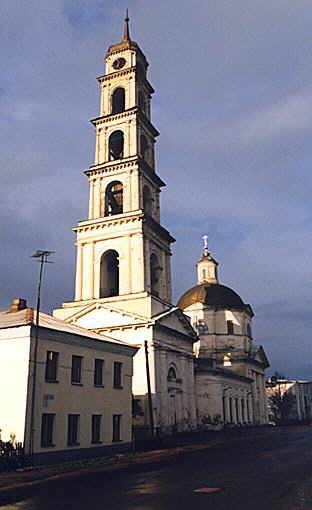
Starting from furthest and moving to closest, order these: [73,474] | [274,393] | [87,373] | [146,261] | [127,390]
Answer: [274,393], [146,261], [127,390], [87,373], [73,474]

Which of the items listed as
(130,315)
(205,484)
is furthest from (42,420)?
(130,315)

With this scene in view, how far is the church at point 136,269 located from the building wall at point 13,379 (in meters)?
13.3

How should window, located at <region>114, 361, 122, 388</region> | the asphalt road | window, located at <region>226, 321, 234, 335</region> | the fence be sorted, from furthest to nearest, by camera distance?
1. window, located at <region>226, 321, 234, 335</region>
2. window, located at <region>114, 361, 122, 388</region>
3. the fence
4. the asphalt road

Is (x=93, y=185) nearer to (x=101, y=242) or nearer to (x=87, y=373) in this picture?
(x=101, y=242)

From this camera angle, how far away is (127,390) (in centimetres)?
3034

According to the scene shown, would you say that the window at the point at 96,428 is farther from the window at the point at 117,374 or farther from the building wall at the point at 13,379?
the building wall at the point at 13,379

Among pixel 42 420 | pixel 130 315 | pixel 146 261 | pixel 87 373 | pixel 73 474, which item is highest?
pixel 146 261

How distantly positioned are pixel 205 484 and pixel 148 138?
39.9m

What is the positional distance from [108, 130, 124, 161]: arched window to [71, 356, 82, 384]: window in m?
26.9

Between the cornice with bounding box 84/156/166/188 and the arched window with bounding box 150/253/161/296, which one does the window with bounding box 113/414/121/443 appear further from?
the cornice with bounding box 84/156/166/188

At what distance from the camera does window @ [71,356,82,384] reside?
2631cm

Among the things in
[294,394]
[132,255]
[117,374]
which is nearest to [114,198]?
[132,255]

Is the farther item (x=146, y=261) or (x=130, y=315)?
(x=146, y=261)

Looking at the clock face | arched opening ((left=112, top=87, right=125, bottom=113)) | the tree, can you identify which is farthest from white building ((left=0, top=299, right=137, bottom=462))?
the tree
